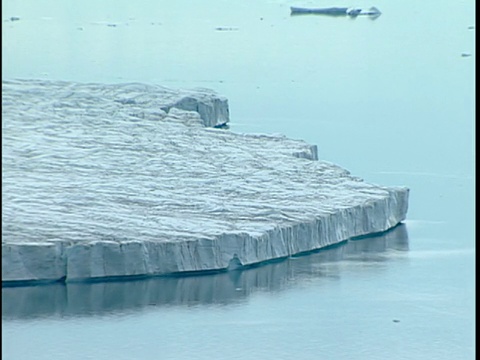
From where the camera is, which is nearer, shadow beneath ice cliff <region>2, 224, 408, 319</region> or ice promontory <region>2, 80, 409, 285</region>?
shadow beneath ice cliff <region>2, 224, 408, 319</region>

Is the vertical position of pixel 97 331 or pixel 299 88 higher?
pixel 299 88

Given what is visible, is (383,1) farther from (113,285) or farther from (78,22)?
(113,285)

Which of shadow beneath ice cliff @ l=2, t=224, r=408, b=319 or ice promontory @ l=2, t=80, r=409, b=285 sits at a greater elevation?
ice promontory @ l=2, t=80, r=409, b=285

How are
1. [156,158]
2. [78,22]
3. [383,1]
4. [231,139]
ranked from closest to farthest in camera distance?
[156,158] → [231,139] → [78,22] → [383,1]

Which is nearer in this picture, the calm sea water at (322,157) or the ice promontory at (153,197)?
the calm sea water at (322,157)

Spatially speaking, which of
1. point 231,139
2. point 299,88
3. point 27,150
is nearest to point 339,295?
point 27,150

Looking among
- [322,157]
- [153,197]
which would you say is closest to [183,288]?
[153,197]
